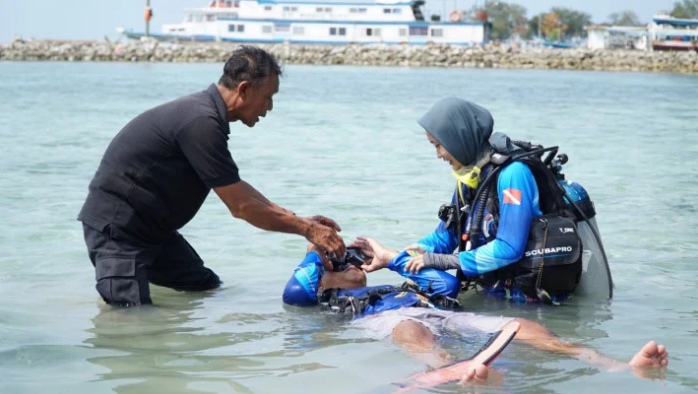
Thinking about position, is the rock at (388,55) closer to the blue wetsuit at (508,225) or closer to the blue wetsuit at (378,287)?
the blue wetsuit at (378,287)

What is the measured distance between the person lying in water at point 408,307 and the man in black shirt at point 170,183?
1.14ft

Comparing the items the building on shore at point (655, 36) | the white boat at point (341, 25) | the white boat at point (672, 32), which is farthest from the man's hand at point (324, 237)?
the white boat at point (672, 32)

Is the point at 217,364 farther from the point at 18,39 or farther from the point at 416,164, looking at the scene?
the point at 18,39

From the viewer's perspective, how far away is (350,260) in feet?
19.2

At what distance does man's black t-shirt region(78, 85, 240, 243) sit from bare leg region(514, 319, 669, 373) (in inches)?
72.3

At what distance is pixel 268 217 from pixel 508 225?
138 cm

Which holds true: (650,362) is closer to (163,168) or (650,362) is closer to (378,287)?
(378,287)

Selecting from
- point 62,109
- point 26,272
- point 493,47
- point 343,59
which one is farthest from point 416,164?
point 493,47

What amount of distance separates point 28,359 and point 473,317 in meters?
2.41

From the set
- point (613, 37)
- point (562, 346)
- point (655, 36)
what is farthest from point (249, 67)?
point (613, 37)

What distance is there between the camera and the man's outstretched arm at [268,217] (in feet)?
16.5

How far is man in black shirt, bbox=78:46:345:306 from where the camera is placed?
16.3 ft

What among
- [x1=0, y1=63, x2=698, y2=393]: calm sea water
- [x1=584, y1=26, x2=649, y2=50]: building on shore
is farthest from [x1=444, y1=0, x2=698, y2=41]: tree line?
[x1=0, y1=63, x2=698, y2=393]: calm sea water

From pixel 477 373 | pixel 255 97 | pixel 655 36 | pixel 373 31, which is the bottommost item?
pixel 477 373
